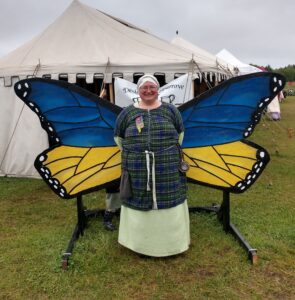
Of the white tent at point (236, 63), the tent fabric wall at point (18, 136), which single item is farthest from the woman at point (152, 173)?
the white tent at point (236, 63)

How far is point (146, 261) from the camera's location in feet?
11.1

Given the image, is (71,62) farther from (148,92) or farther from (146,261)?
(146,261)

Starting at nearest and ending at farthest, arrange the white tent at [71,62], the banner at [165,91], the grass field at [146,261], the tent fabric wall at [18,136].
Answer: the grass field at [146,261] < the banner at [165,91] < the white tent at [71,62] < the tent fabric wall at [18,136]

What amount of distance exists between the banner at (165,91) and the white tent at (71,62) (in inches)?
10.8

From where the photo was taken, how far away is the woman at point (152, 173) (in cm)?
315

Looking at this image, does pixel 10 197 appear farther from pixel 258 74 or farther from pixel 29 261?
pixel 258 74

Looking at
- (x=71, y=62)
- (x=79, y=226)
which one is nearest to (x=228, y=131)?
(x=79, y=226)

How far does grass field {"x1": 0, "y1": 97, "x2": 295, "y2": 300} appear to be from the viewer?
296 cm

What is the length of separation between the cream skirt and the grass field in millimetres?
117

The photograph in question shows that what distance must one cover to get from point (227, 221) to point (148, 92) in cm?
166

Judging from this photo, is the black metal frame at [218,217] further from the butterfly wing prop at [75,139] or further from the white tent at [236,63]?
the white tent at [236,63]

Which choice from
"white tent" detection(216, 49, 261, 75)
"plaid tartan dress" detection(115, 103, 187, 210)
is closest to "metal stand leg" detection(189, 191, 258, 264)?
"plaid tartan dress" detection(115, 103, 187, 210)

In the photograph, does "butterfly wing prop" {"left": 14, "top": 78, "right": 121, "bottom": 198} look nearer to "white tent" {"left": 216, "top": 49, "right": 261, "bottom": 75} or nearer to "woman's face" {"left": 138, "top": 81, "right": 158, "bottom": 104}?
"woman's face" {"left": 138, "top": 81, "right": 158, "bottom": 104}

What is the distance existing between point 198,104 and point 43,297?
2.07 metres
